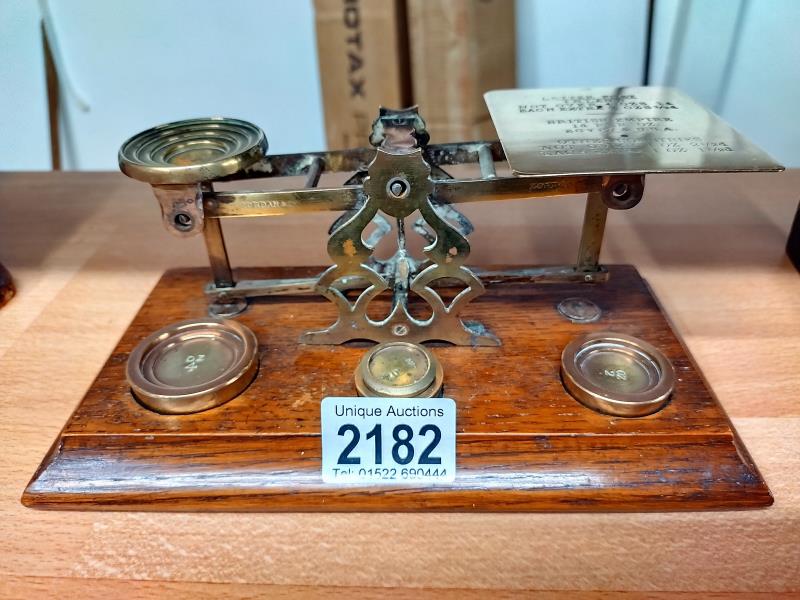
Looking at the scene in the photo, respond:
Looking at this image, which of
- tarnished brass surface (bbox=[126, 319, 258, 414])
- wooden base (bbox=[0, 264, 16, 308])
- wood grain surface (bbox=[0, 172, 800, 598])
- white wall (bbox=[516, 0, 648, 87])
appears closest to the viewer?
wood grain surface (bbox=[0, 172, 800, 598])

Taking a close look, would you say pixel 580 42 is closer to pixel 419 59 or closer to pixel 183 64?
pixel 419 59

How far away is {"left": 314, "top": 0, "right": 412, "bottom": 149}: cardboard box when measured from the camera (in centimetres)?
146

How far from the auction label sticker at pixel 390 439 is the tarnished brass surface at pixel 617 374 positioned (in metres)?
0.18

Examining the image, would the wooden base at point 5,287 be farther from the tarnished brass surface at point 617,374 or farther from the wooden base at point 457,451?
the tarnished brass surface at point 617,374

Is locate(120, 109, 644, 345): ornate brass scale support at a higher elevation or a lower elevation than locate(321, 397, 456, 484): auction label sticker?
higher

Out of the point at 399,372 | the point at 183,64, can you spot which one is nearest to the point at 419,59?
the point at 183,64

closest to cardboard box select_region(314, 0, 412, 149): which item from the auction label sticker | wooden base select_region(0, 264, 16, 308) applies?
wooden base select_region(0, 264, 16, 308)

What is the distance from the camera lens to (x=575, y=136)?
2.97ft

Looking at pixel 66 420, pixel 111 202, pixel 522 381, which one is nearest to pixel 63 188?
pixel 111 202

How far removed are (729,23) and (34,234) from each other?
1.42 meters

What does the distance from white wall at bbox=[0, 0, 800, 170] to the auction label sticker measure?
0.97 meters

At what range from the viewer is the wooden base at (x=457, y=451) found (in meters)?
0.80

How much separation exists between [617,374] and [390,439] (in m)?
0.30

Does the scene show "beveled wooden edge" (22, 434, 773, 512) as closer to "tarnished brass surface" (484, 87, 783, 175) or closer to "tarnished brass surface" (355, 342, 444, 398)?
"tarnished brass surface" (355, 342, 444, 398)
